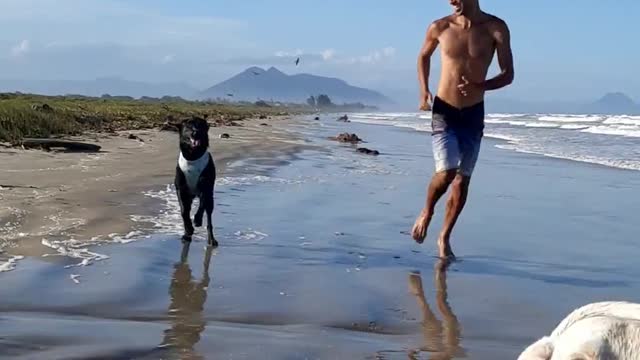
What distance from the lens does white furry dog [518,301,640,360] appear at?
1.54m

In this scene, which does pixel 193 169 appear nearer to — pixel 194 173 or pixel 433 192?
pixel 194 173

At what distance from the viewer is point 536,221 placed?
8297mm

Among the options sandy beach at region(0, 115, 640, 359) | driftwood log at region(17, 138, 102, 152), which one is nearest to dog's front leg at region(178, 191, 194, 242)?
sandy beach at region(0, 115, 640, 359)

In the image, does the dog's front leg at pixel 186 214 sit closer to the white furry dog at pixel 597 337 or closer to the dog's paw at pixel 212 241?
the dog's paw at pixel 212 241

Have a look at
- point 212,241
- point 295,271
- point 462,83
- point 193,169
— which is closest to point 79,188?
point 193,169

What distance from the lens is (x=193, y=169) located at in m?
7.32

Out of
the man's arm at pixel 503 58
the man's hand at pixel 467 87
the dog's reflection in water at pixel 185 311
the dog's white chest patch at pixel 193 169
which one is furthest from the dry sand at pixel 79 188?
the man's arm at pixel 503 58

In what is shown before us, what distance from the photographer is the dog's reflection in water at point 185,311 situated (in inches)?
142

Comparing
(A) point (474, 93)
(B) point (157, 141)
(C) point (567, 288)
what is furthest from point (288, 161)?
(C) point (567, 288)

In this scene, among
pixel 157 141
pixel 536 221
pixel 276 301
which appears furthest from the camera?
pixel 157 141

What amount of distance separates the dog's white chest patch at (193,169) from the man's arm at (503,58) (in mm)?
2548

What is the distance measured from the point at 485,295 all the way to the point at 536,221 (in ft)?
11.3

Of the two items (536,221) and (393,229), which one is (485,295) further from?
(536,221)

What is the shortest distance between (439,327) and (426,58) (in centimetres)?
276
